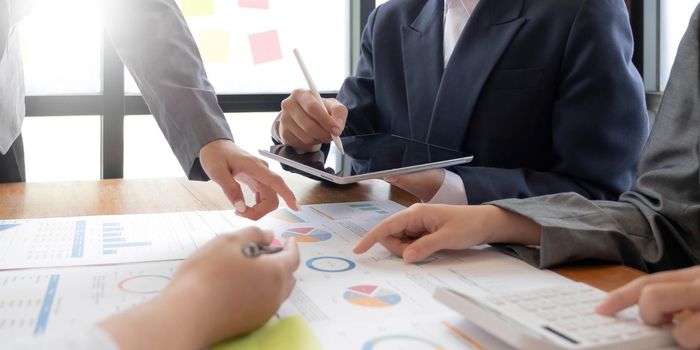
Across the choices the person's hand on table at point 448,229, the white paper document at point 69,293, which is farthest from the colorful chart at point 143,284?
the person's hand on table at point 448,229

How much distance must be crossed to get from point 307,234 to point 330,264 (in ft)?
0.55

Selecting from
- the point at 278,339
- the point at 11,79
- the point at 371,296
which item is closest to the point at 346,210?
the point at 371,296

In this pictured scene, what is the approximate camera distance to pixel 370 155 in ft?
3.91

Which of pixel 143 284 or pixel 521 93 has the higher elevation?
pixel 521 93

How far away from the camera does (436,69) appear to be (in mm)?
1484

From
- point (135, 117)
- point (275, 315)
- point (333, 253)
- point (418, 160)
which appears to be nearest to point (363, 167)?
point (418, 160)

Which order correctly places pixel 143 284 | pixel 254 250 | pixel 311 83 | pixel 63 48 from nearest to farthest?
pixel 254 250 → pixel 143 284 → pixel 311 83 → pixel 63 48

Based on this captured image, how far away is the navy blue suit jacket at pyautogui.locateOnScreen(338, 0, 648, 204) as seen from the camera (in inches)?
49.1

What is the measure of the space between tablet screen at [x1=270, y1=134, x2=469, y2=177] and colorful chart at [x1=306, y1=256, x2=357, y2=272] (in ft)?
0.58

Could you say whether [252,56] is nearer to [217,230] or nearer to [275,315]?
[217,230]

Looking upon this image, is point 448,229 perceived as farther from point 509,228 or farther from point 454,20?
point 454,20

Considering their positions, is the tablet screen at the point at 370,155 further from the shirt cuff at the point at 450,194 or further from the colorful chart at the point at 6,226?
the colorful chart at the point at 6,226

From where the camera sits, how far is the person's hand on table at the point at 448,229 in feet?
2.97

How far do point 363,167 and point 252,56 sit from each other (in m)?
2.22
